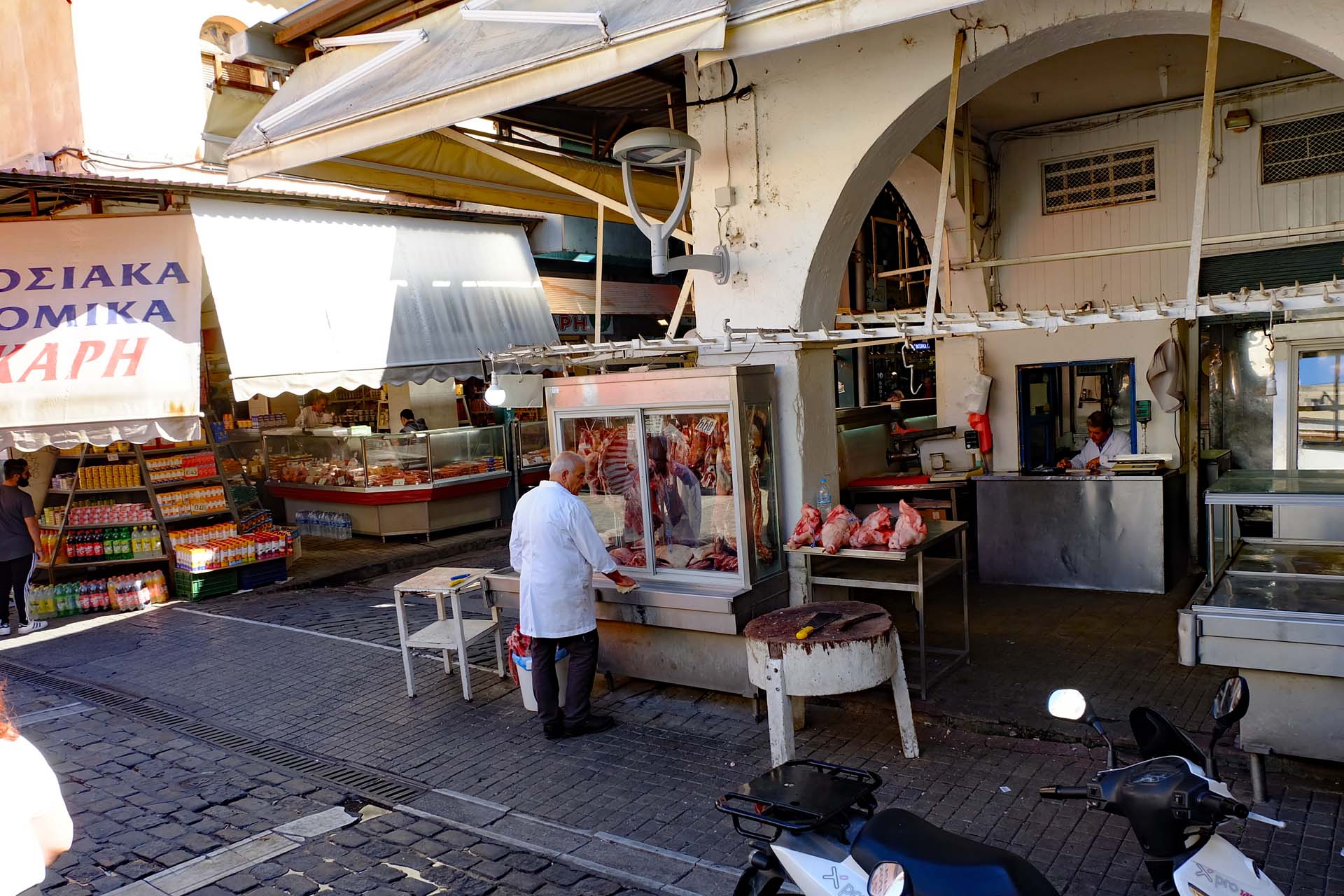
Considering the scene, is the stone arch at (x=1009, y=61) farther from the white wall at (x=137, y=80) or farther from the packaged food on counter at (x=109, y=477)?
the packaged food on counter at (x=109, y=477)

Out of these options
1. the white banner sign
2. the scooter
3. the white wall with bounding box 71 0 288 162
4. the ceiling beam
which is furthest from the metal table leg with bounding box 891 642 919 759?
the white banner sign

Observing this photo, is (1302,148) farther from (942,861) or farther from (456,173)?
(942,861)

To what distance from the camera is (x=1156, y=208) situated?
9242 mm

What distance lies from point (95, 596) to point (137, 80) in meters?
5.73

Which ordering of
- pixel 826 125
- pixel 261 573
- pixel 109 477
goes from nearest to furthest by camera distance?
pixel 826 125 → pixel 109 477 → pixel 261 573

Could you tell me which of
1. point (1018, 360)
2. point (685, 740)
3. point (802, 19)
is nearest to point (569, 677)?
point (685, 740)

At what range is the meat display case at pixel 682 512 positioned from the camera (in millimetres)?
6086

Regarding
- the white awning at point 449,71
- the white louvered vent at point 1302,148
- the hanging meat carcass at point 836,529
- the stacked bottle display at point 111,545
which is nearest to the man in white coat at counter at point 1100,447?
the white louvered vent at point 1302,148

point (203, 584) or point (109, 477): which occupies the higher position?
point (109, 477)

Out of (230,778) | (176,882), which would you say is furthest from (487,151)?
(176,882)

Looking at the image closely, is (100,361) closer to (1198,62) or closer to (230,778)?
(230,778)

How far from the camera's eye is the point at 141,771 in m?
5.93

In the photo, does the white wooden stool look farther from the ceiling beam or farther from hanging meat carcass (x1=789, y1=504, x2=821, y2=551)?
the ceiling beam

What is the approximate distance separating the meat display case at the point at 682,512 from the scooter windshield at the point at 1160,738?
2.97m
